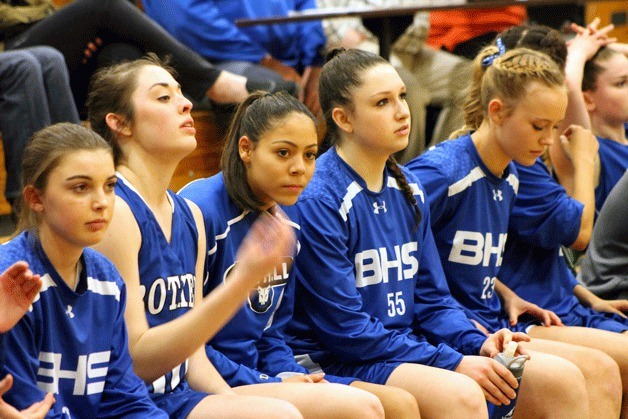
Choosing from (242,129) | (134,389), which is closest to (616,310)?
(242,129)

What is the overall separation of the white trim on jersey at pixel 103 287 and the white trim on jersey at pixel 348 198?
82 cm

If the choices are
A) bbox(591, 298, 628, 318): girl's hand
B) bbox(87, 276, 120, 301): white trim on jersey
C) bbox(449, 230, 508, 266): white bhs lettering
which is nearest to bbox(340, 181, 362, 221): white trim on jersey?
bbox(449, 230, 508, 266): white bhs lettering

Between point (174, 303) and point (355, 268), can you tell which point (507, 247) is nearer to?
point (355, 268)

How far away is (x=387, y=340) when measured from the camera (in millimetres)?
2727

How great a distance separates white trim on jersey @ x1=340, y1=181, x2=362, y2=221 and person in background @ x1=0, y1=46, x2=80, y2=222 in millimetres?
1294

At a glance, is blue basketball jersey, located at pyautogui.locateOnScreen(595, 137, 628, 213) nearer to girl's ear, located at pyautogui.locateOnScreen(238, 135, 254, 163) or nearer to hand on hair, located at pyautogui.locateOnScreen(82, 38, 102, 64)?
girl's ear, located at pyautogui.locateOnScreen(238, 135, 254, 163)

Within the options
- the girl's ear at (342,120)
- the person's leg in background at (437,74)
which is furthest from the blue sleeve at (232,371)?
the person's leg in background at (437,74)

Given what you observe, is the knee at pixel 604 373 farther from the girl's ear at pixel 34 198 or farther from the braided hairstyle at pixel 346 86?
the girl's ear at pixel 34 198

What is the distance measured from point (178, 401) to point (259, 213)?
1.88 ft

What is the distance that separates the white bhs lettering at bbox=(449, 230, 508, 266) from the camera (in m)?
3.14

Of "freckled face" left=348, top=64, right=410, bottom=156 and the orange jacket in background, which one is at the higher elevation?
the orange jacket in background

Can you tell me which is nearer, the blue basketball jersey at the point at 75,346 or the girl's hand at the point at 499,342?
the blue basketball jersey at the point at 75,346

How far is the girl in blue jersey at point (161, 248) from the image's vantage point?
2.18 m

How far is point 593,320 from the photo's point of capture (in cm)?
343
